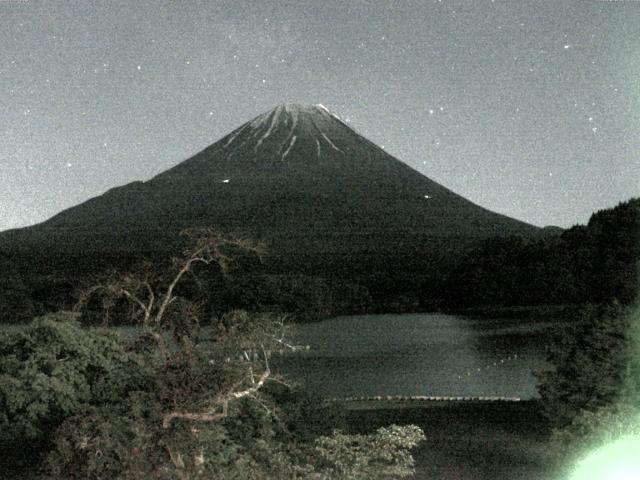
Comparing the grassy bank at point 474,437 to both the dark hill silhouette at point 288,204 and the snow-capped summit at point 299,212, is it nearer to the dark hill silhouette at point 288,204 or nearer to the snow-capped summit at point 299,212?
the snow-capped summit at point 299,212

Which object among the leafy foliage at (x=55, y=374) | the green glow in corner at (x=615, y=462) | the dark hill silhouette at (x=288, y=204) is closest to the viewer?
the green glow in corner at (x=615, y=462)

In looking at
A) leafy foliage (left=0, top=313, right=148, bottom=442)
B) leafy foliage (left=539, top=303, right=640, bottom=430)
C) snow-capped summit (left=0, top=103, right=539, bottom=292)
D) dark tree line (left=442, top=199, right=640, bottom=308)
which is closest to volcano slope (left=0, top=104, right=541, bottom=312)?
snow-capped summit (left=0, top=103, right=539, bottom=292)

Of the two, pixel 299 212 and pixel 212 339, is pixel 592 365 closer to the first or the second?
pixel 212 339

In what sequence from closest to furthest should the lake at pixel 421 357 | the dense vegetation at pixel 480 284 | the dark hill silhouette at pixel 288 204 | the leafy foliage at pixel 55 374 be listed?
1. the leafy foliage at pixel 55 374
2. the lake at pixel 421 357
3. the dense vegetation at pixel 480 284
4. the dark hill silhouette at pixel 288 204

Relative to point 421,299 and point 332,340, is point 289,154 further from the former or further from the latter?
point 332,340

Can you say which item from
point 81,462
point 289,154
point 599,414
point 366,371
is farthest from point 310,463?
point 289,154

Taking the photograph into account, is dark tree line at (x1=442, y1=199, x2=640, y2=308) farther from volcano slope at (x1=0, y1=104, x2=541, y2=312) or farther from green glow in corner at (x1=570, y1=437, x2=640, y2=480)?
green glow in corner at (x1=570, y1=437, x2=640, y2=480)

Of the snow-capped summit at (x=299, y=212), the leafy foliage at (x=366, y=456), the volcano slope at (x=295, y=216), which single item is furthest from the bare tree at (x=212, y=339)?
the snow-capped summit at (x=299, y=212)
